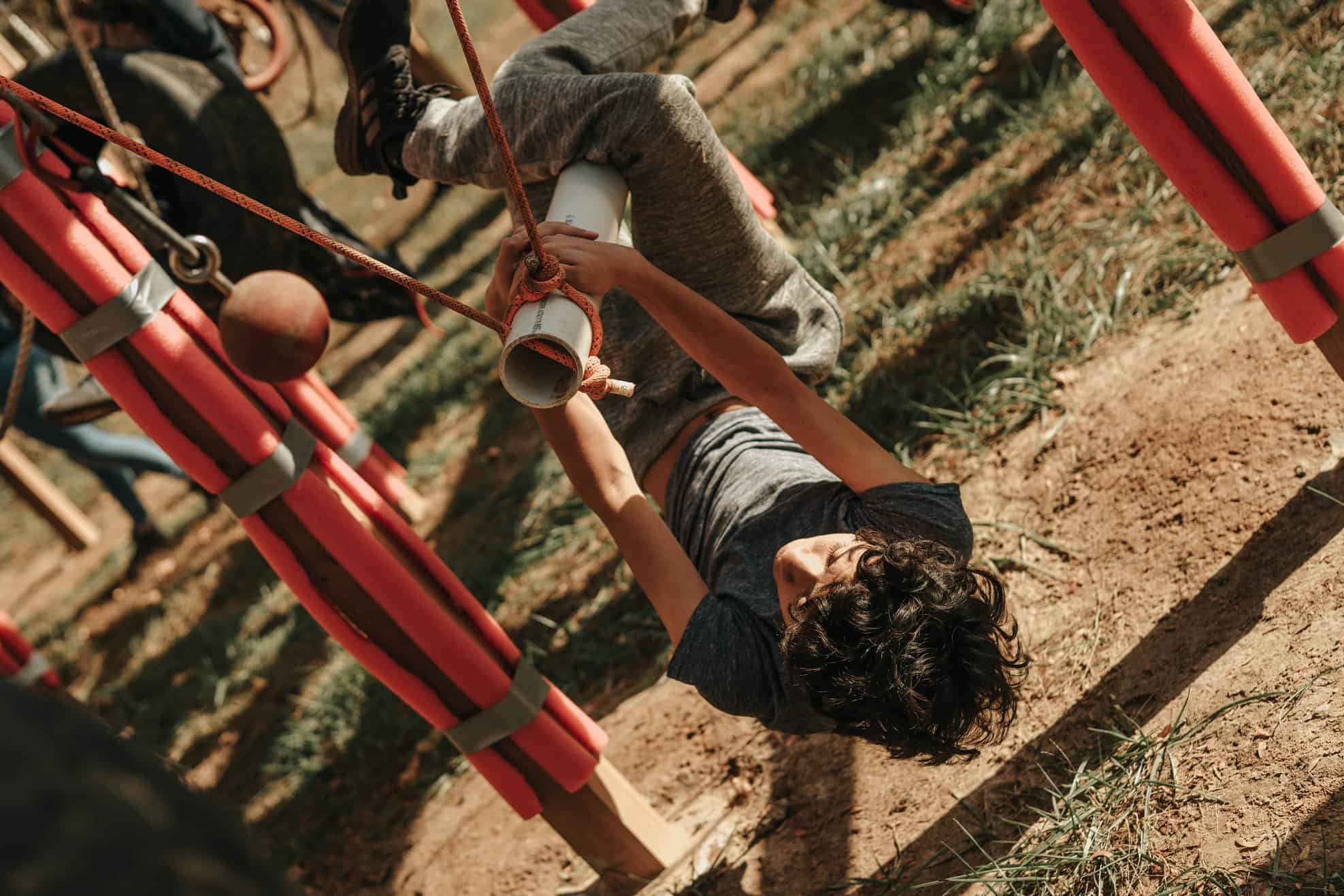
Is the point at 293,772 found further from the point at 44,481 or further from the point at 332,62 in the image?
the point at 332,62

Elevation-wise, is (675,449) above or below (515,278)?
below

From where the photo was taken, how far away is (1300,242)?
5.54 feet

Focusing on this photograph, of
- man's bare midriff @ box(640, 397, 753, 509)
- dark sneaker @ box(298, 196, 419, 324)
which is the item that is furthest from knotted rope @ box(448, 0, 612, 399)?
dark sneaker @ box(298, 196, 419, 324)

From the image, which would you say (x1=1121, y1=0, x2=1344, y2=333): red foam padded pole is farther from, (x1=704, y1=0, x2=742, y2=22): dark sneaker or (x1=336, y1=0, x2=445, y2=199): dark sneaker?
(x1=336, y1=0, x2=445, y2=199): dark sneaker

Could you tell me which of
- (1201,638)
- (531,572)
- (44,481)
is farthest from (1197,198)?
(44,481)

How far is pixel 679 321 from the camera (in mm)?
1747

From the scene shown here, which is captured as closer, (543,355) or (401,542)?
(543,355)

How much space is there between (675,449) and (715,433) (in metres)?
0.09

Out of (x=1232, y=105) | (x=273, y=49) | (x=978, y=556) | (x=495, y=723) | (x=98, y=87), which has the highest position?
(x=273, y=49)

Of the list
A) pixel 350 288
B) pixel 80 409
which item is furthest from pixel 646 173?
pixel 80 409

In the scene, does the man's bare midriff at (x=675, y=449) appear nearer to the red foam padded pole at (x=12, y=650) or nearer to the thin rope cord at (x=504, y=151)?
the thin rope cord at (x=504, y=151)

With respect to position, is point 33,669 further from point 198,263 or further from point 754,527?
point 754,527

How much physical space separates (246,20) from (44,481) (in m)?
2.34

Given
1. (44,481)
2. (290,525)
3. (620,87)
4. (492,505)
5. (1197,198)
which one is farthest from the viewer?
(44,481)
